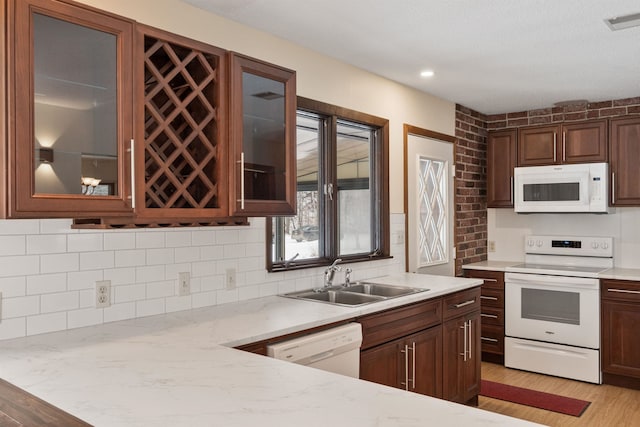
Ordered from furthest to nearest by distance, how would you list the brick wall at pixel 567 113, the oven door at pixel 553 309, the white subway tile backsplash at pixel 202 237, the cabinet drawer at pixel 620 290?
1. the brick wall at pixel 567 113
2. the oven door at pixel 553 309
3. the cabinet drawer at pixel 620 290
4. the white subway tile backsplash at pixel 202 237

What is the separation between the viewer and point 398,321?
2957 mm

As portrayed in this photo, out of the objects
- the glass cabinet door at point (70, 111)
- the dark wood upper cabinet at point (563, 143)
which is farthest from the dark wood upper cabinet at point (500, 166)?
the glass cabinet door at point (70, 111)

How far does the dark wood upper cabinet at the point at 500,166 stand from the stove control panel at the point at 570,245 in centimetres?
47

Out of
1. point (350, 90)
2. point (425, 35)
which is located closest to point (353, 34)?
point (425, 35)

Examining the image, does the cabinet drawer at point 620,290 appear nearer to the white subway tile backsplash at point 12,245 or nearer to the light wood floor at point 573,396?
the light wood floor at point 573,396

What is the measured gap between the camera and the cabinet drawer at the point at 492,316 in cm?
472

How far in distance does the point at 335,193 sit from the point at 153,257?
57.3 inches

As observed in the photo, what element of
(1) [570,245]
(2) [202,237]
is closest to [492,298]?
(1) [570,245]

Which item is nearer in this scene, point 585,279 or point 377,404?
point 377,404

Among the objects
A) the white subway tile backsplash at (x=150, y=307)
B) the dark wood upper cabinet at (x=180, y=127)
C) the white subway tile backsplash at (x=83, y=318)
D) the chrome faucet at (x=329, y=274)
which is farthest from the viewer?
the chrome faucet at (x=329, y=274)

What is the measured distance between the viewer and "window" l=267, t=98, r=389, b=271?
337cm

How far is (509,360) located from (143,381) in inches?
154

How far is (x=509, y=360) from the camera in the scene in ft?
15.4

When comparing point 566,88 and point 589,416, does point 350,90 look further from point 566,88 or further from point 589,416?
point 589,416
